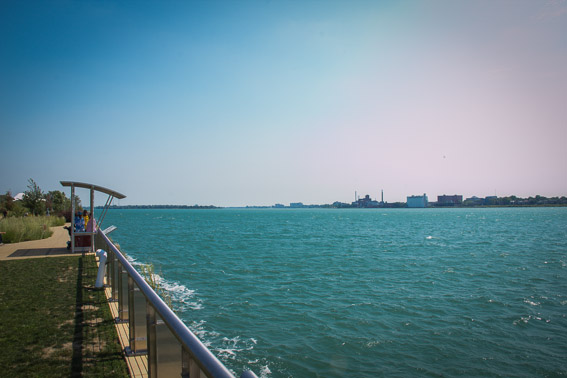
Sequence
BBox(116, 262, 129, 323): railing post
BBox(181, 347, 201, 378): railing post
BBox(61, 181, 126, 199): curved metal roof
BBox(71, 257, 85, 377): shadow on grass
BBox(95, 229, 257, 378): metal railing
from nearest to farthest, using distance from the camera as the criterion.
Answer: BBox(95, 229, 257, 378): metal railing, BBox(181, 347, 201, 378): railing post, BBox(71, 257, 85, 377): shadow on grass, BBox(116, 262, 129, 323): railing post, BBox(61, 181, 126, 199): curved metal roof

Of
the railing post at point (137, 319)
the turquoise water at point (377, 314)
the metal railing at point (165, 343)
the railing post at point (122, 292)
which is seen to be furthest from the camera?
the turquoise water at point (377, 314)

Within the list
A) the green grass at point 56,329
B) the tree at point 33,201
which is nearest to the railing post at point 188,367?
the green grass at point 56,329

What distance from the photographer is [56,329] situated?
5.42 m

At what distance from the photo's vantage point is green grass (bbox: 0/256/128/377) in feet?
13.7

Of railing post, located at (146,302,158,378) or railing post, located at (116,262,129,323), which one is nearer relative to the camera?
railing post, located at (146,302,158,378)

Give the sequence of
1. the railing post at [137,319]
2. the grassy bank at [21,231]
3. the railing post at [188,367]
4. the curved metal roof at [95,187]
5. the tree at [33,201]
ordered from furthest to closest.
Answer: the tree at [33,201]
the grassy bank at [21,231]
the curved metal roof at [95,187]
the railing post at [137,319]
the railing post at [188,367]

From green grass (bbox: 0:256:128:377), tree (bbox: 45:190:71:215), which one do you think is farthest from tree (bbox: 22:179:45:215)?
green grass (bbox: 0:256:128:377)

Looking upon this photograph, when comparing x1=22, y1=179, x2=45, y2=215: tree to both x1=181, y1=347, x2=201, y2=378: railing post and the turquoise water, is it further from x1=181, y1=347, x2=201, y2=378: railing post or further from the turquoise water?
x1=181, y1=347, x2=201, y2=378: railing post

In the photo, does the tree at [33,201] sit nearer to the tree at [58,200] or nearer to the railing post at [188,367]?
the tree at [58,200]

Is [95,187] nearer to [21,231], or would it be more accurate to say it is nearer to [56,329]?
[21,231]

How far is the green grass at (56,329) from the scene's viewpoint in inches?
165

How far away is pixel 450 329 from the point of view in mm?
11359

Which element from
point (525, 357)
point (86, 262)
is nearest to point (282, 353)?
point (525, 357)

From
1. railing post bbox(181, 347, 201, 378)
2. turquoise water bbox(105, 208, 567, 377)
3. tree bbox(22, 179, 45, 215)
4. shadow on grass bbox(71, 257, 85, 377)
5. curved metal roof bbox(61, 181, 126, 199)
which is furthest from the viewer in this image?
tree bbox(22, 179, 45, 215)
